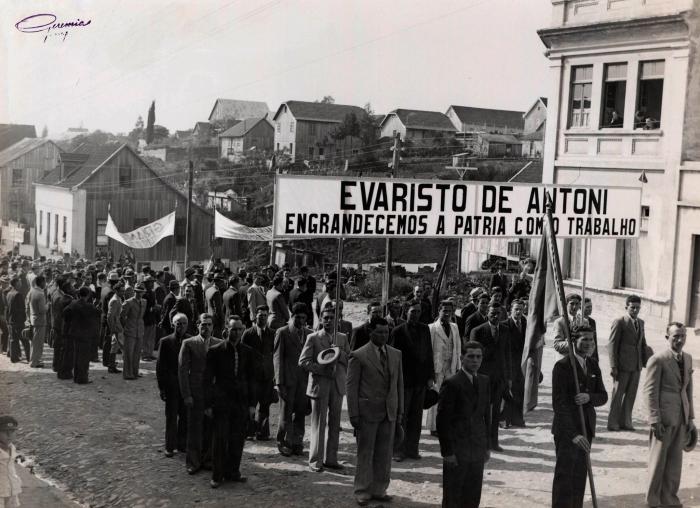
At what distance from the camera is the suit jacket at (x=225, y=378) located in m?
8.34

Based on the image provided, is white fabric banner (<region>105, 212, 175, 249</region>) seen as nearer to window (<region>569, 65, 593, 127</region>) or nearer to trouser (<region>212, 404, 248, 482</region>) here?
window (<region>569, 65, 593, 127</region>)

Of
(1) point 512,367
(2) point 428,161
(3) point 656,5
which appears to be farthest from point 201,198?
(1) point 512,367

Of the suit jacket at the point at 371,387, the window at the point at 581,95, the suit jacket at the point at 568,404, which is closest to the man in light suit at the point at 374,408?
the suit jacket at the point at 371,387

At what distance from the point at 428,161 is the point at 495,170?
4.83 metres

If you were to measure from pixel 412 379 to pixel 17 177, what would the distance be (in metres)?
33.6

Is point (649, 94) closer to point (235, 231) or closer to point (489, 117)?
point (235, 231)

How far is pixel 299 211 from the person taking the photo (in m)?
8.93

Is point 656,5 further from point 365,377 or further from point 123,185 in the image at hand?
point 123,185

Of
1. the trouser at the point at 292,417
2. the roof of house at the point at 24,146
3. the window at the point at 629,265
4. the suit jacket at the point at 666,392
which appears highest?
the roof of house at the point at 24,146

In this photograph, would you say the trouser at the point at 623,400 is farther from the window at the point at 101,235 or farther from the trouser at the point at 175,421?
the window at the point at 101,235

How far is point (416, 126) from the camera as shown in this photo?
50.9 m

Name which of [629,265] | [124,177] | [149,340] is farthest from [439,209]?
[124,177]

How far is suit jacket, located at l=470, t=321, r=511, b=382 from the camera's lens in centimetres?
987

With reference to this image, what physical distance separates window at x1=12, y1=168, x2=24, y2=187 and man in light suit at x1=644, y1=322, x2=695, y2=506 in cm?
3500
